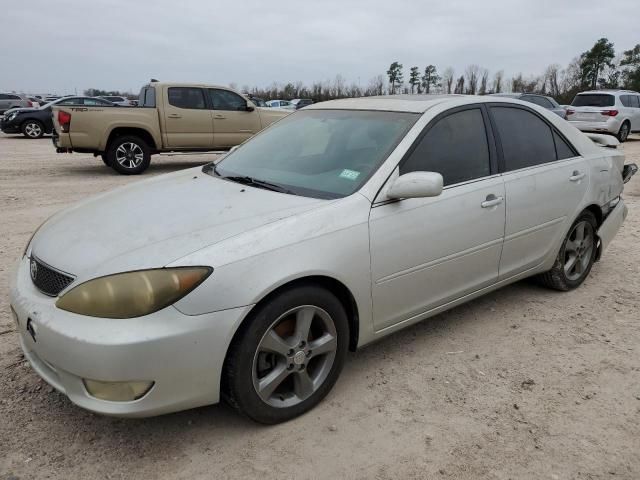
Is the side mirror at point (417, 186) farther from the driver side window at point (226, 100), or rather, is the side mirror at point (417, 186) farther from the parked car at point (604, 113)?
the parked car at point (604, 113)

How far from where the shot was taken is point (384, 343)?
3557mm

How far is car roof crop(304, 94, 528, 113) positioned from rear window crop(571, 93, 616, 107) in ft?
51.2

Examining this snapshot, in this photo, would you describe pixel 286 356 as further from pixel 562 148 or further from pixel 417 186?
pixel 562 148

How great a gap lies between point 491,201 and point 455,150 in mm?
407

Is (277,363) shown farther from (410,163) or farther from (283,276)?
(410,163)

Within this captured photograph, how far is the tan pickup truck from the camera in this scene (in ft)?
32.9

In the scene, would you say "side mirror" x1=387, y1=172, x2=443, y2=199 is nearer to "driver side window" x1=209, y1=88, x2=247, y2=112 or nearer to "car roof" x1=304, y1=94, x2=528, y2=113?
"car roof" x1=304, y1=94, x2=528, y2=113

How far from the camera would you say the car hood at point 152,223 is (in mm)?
2404

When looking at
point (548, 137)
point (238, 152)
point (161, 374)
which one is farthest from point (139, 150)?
point (161, 374)

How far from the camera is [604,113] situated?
16.9 metres

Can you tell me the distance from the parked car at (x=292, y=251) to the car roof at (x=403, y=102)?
2 cm

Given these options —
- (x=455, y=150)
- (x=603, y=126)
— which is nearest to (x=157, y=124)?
(x=455, y=150)

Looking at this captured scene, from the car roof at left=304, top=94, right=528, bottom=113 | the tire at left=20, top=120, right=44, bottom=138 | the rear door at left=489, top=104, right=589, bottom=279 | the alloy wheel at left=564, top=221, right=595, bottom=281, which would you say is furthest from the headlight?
the tire at left=20, top=120, right=44, bottom=138

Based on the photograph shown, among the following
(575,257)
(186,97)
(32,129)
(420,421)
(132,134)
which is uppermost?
(186,97)
